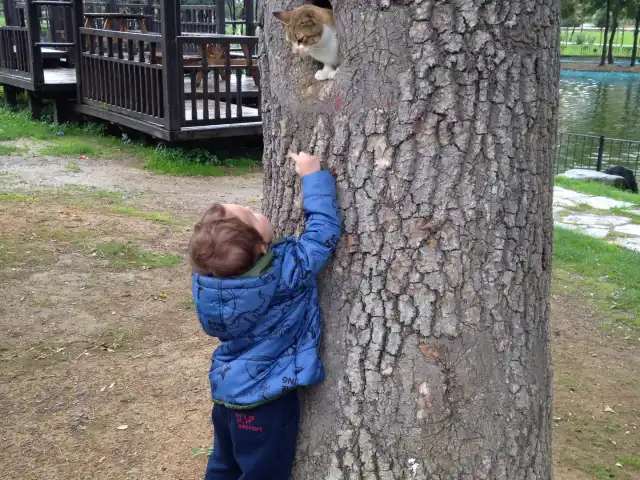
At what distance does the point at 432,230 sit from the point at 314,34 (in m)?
0.67

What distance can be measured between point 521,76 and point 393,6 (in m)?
0.42

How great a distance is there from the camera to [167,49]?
8.88m

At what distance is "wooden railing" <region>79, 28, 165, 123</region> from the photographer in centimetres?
945

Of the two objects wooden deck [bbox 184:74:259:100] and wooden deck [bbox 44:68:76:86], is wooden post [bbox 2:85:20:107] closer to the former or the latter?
wooden deck [bbox 44:68:76:86]

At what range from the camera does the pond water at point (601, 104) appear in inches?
888

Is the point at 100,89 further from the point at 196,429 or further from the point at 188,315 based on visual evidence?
the point at 196,429

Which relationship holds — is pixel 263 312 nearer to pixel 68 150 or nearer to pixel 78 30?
pixel 68 150

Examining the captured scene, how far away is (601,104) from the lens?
95.6 ft

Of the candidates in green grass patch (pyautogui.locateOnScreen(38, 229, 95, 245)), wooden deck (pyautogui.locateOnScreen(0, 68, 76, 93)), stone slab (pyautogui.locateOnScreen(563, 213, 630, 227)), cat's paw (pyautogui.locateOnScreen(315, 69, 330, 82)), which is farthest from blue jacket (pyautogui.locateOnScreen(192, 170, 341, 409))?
wooden deck (pyautogui.locateOnScreen(0, 68, 76, 93))

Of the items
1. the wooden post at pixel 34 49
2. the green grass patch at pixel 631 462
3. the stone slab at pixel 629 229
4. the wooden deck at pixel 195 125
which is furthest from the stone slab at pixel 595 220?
the wooden post at pixel 34 49

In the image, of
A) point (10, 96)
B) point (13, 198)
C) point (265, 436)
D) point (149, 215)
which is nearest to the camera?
point (265, 436)

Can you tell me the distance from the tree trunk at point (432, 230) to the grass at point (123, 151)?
288 inches

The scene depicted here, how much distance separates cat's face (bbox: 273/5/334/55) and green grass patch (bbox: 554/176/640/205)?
841 centimetres

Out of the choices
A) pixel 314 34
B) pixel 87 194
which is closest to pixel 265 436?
pixel 314 34
